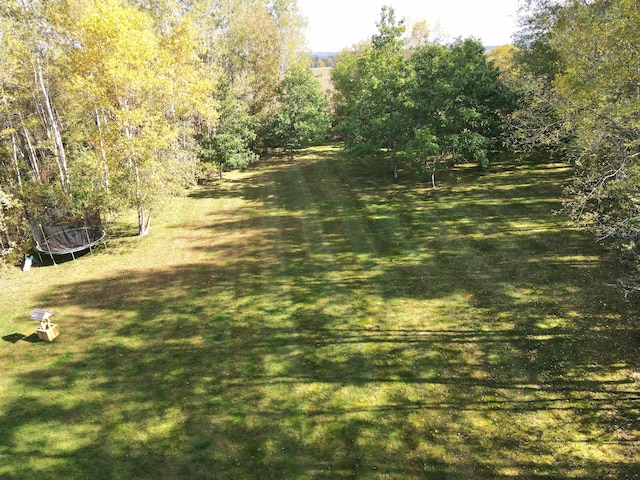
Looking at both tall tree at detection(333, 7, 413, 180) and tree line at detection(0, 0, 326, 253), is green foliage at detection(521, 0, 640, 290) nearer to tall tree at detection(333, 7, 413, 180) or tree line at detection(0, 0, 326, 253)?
tall tree at detection(333, 7, 413, 180)

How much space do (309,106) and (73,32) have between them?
72.6 ft

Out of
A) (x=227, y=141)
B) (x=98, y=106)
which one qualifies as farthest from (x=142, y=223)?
(x=227, y=141)

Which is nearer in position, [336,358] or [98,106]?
[336,358]

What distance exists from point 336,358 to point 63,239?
16.7 metres

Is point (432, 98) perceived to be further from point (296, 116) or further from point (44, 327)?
point (44, 327)

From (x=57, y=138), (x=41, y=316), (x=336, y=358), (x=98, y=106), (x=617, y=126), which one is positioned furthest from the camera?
(x=57, y=138)

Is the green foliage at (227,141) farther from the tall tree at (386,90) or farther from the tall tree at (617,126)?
the tall tree at (617,126)

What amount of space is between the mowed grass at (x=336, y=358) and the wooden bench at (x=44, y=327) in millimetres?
463

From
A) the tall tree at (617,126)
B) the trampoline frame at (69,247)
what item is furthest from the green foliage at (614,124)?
the trampoline frame at (69,247)

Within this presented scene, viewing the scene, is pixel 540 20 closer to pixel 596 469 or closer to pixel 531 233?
pixel 531 233

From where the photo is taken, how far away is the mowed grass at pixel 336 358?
27.6 ft

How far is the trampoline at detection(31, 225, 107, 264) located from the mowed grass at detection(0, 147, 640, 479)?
0.81 m

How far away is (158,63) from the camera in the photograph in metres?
20.1

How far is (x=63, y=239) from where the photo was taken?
1972cm
